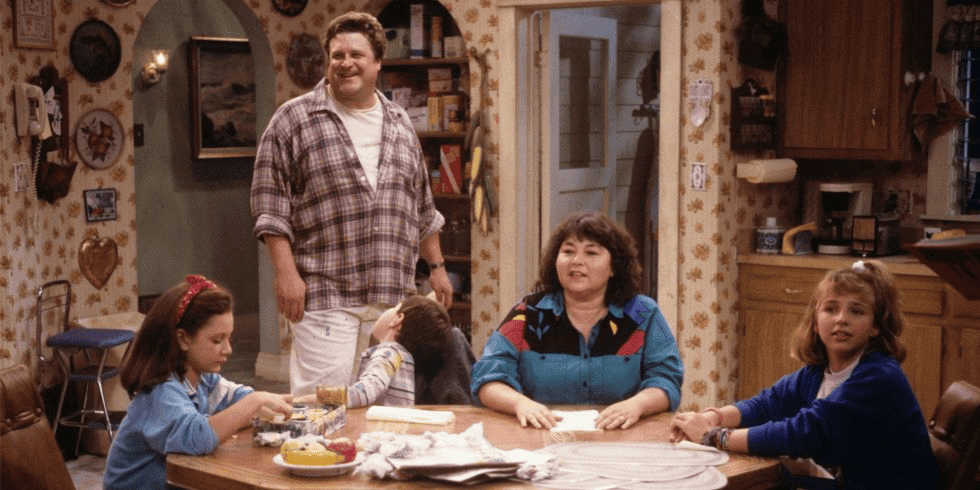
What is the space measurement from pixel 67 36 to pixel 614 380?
3.46 m

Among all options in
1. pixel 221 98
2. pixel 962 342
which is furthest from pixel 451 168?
pixel 221 98

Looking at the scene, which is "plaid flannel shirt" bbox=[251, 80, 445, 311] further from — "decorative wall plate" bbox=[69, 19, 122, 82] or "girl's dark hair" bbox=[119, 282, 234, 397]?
"decorative wall plate" bbox=[69, 19, 122, 82]

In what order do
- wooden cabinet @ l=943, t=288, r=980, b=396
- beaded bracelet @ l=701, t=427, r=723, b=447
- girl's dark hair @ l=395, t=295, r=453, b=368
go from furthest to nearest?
1. wooden cabinet @ l=943, t=288, r=980, b=396
2. girl's dark hair @ l=395, t=295, r=453, b=368
3. beaded bracelet @ l=701, t=427, r=723, b=447

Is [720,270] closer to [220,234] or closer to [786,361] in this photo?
[786,361]

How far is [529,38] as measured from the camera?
585cm

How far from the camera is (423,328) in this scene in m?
3.65

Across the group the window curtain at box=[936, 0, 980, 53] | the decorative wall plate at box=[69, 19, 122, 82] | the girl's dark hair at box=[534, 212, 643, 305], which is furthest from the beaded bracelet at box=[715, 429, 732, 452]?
the decorative wall plate at box=[69, 19, 122, 82]

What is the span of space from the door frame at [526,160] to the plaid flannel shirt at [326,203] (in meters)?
1.97

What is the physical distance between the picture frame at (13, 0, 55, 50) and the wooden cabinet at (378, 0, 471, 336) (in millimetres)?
1682

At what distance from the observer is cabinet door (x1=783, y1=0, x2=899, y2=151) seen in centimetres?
520

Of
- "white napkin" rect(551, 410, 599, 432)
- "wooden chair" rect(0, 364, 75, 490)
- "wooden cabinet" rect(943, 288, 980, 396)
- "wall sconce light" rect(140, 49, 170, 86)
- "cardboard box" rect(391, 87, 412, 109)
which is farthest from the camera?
"wall sconce light" rect(140, 49, 170, 86)

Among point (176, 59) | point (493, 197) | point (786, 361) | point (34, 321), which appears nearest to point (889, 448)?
point (786, 361)

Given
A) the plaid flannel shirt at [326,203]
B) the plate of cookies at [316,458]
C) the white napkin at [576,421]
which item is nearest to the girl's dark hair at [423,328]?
the plaid flannel shirt at [326,203]

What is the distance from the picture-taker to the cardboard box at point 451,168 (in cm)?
609
